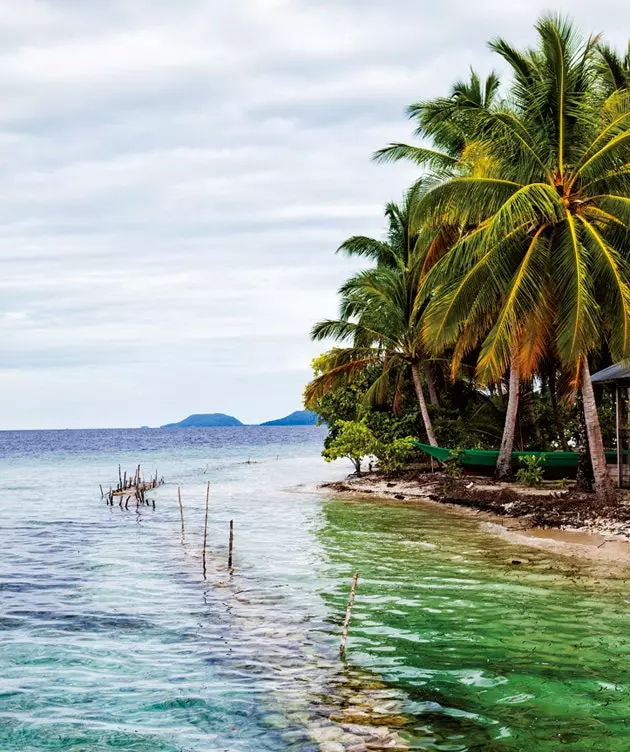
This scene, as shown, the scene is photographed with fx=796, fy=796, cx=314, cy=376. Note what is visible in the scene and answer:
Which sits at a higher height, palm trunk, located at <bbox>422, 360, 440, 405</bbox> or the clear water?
palm trunk, located at <bbox>422, 360, 440, 405</bbox>

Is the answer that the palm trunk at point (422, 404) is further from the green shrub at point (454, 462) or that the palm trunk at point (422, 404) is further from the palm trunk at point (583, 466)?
the palm trunk at point (583, 466)

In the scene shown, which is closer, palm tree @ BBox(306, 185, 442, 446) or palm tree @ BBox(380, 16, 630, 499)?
palm tree @ BBox(380, 16, 630, 499)

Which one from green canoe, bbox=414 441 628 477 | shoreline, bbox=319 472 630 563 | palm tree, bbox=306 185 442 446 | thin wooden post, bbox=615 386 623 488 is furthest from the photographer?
palm tree, bbox=306 185 442 446

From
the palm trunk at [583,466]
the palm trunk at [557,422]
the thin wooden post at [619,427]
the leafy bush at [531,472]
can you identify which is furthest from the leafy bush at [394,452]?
the thin wooden post at [619,427]

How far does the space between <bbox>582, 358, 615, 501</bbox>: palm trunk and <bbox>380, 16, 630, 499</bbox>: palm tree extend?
0.08ft

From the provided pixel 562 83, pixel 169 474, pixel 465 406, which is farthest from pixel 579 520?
pixel 169 474

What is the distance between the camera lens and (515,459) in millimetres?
25250

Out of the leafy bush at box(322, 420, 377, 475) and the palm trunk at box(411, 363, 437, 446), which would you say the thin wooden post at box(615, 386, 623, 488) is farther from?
the leafy bush at box(322, 420, 377, 475)

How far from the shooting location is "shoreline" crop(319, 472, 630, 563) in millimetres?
15453

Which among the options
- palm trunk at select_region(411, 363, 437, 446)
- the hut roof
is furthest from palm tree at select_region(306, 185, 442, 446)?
the hut roof

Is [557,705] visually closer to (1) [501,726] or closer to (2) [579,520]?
(1) [501,726]

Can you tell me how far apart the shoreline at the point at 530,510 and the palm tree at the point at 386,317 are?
330cm

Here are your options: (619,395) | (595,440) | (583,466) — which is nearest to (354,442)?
(583,466)

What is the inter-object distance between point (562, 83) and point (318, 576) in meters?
11.4
